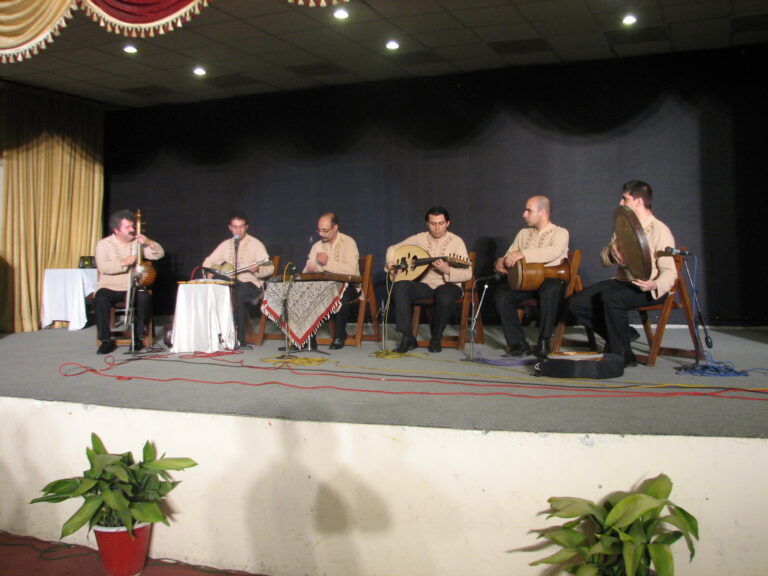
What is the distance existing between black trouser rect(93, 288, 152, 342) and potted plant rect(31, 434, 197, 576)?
2614 mm

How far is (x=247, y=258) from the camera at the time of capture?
575 centimetres

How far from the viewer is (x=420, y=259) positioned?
5145 millimetres

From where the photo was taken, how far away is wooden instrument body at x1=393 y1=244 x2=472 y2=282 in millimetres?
5117

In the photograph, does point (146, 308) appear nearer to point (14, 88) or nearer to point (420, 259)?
point (420, 259)

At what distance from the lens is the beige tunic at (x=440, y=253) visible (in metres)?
5.14

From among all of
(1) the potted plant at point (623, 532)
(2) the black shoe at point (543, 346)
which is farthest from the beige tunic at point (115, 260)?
(1) the potted plant at point (623, 532)

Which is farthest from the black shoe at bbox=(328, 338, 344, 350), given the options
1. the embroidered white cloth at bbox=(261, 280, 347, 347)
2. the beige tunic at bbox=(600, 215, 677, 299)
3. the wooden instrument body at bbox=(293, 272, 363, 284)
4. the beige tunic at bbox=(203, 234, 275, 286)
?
the beige tunic at bbox=(600, 215, 677, 299)

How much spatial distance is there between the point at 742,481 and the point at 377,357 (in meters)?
2.70

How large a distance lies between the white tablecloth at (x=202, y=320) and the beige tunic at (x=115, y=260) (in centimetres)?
67

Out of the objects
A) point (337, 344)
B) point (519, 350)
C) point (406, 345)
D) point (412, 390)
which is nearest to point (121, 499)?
point (412, 390)

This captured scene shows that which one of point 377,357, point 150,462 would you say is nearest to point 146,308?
point 377,357

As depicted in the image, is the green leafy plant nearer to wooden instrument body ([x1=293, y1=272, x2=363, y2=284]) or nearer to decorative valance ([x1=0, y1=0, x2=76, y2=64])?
decorative valance ([x1=0, y1=0, x2=76, y2=64])

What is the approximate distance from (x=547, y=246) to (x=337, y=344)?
Result: 5.70ft

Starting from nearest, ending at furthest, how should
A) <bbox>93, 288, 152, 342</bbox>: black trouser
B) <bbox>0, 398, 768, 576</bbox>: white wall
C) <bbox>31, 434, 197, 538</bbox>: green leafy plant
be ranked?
<bbox>0, 398, 768, 576</bbox>: white wall, <bbox>31, 434, 197, 538</bbox>: green leafy plant, <bbox>93, 288, 152, 342</bbox>: black trouser
